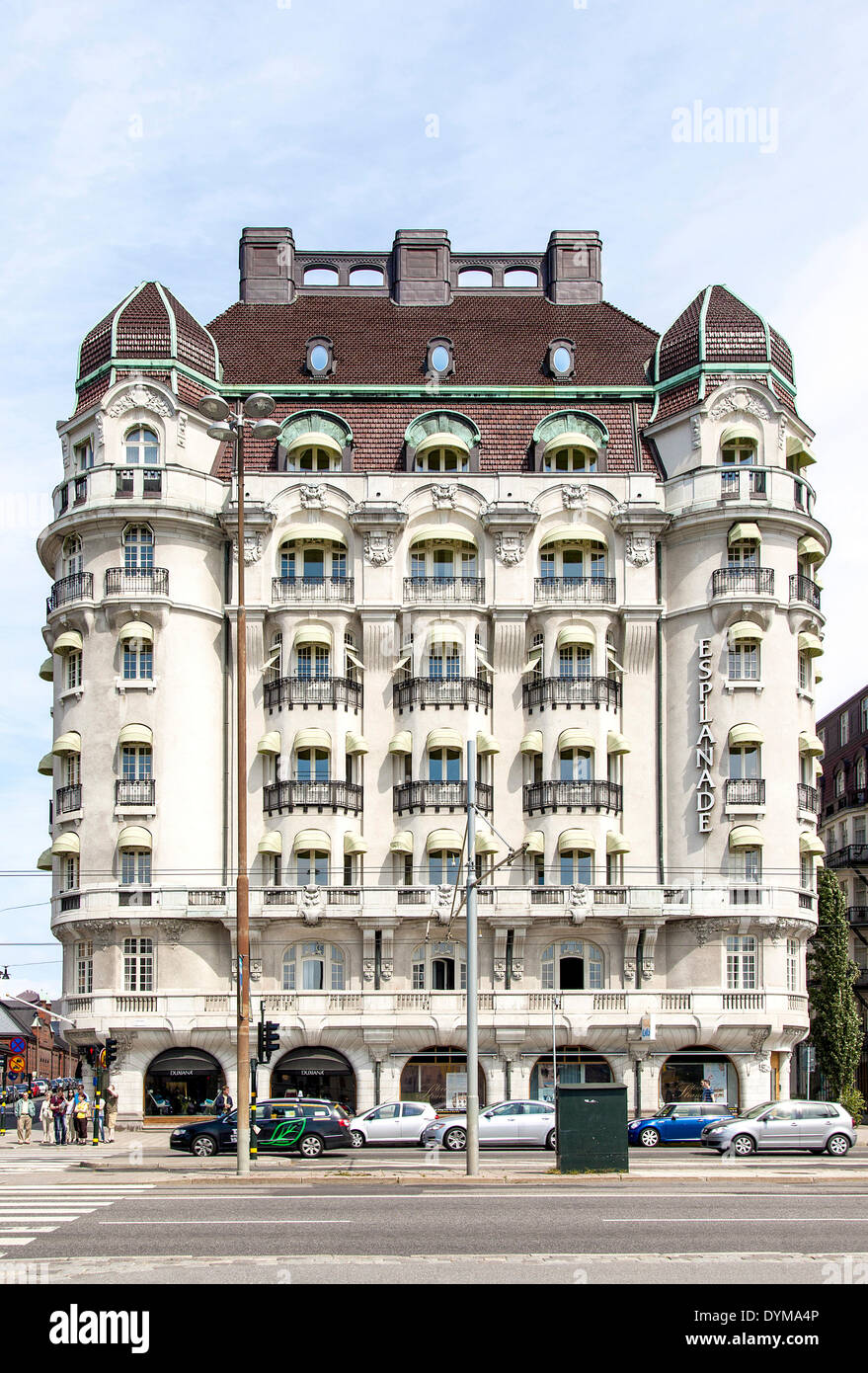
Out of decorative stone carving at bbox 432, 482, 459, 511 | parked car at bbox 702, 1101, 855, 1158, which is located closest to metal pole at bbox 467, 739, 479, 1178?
parked car at bbox 702, 1101, 855, 1158

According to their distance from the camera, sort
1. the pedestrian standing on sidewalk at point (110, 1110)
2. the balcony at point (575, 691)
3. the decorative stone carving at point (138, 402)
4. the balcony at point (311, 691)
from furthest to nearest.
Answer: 1. the decorative stone carving at point (138, 402)
2. the balcony at point (575, 691)
3. the balcony at point (311, 691)
4. the pedestrian standing on sidewalk at point (110, 1110)

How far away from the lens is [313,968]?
6259cm

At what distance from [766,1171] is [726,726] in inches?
1150

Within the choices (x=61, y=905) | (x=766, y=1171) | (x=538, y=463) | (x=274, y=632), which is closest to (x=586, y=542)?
(x=538, y=463)

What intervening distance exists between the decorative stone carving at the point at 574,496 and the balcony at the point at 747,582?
633cm

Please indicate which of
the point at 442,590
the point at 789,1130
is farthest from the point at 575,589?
the point at 789,1130

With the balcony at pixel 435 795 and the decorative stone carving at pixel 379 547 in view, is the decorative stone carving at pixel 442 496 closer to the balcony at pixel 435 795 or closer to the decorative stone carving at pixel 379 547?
the decorative stone carving at pixel 379 547

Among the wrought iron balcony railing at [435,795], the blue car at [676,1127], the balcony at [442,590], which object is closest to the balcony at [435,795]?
the wrought iron balcony railing at [435,795]

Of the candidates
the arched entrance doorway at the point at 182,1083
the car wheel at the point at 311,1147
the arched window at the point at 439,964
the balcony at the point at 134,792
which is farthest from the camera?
the arched window at the point at 439,964

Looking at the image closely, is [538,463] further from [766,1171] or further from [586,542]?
[766,1171]

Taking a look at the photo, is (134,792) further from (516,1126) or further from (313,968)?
(516,1126)

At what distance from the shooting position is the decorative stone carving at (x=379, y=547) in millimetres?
64938

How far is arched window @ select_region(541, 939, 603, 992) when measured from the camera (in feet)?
205

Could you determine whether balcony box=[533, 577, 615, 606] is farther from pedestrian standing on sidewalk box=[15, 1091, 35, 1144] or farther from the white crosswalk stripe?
the white crosswalk stripe
